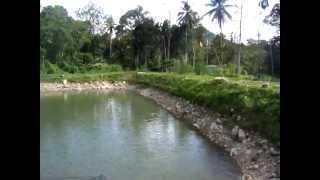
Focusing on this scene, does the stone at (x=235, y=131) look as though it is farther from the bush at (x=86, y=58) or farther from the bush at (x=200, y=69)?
Result: the bush at (x=86, y=58)

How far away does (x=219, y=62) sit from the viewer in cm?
808

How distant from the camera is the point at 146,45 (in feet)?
24.1

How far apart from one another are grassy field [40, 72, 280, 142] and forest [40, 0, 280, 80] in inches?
12.5

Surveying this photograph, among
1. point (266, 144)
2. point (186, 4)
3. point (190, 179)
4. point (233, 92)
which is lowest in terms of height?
point (190, 179)

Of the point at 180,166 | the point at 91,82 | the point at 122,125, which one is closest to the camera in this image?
the point at 180,166

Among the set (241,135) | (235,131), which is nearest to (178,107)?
(235,131)

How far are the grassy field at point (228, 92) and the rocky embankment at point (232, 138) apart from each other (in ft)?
0.36

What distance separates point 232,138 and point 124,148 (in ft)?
4.62

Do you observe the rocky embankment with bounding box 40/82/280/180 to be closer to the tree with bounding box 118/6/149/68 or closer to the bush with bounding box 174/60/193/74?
the bush with bounding box 174/60/193/74

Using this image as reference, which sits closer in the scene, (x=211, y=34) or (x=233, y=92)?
(x=233, y=92)

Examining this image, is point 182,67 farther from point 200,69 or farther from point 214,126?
point 214,126
